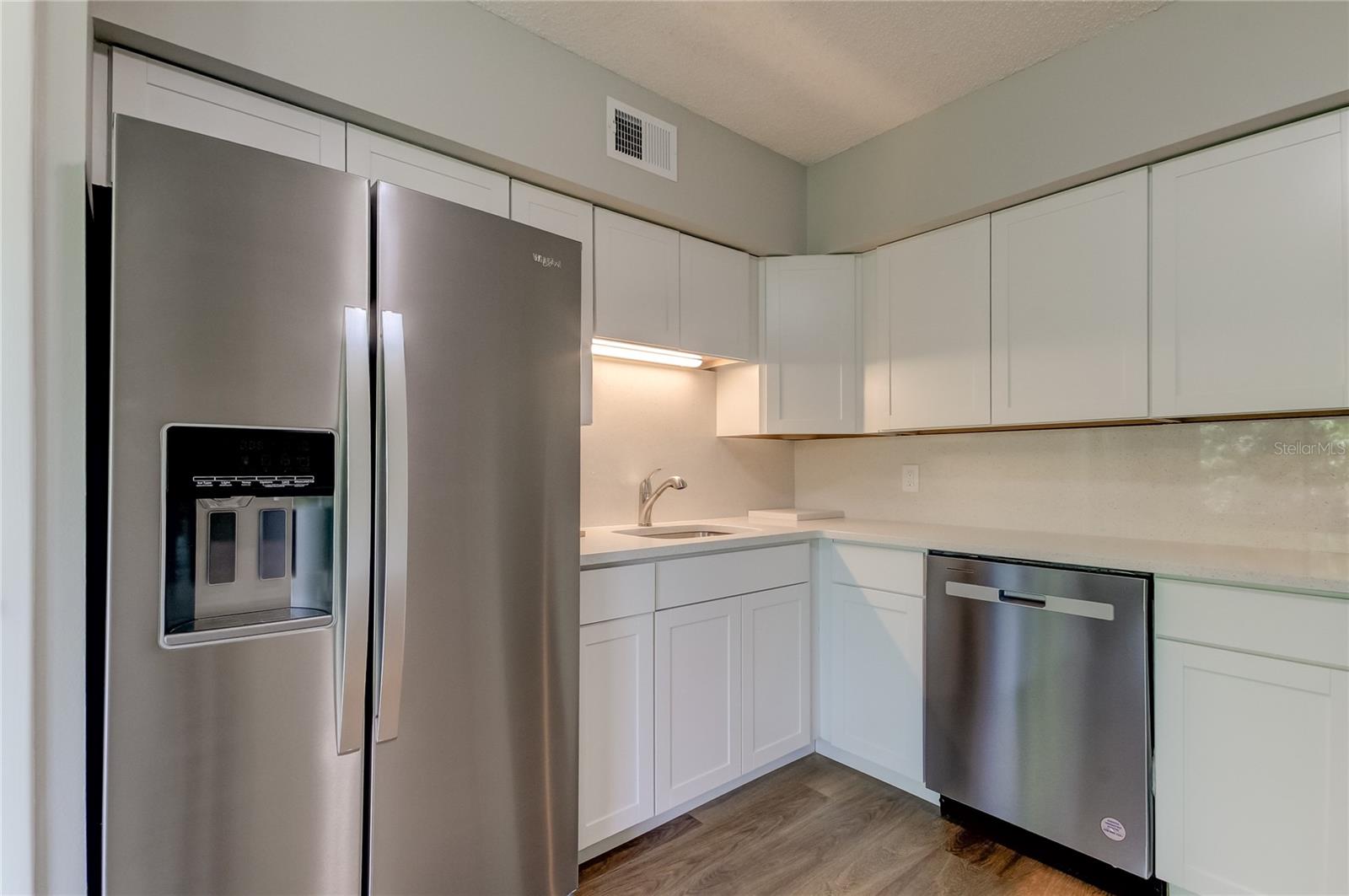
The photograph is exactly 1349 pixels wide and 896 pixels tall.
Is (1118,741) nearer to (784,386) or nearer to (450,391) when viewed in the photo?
(784,386)

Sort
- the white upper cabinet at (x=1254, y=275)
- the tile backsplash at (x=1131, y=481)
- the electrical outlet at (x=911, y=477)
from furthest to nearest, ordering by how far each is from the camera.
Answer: the electrical outlet at (x=911, y=477)
the tile backsplash at (x=1131, y=481)
the white upper cabinet at (x=1254, y=275)

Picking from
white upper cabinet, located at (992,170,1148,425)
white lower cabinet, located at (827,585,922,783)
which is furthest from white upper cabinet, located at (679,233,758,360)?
white lower cabinet, located at (827,585,922,783)

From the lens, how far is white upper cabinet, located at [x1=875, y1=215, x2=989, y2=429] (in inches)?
93.2

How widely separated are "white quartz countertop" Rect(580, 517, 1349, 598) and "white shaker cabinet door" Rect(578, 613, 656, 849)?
24cm

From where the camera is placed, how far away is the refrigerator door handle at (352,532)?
116 centimetres

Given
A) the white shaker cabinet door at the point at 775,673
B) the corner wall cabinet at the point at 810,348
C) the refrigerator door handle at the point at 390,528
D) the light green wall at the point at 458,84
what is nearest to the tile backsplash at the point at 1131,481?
the corner wall cabinet at the point at 810,348

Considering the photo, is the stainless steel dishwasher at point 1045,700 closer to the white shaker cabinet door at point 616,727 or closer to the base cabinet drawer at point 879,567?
the base cabinet drawer at point 879,567

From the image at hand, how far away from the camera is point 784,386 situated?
9.09ft

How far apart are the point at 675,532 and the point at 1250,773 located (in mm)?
1801

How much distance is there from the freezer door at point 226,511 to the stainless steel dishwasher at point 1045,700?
1.73 m

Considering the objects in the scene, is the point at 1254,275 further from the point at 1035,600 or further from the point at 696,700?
the point at 696,700

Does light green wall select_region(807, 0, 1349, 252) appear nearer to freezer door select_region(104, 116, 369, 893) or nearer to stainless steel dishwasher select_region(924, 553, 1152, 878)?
stainless steel dishwasher select_region(924, 553, 1152, 878)

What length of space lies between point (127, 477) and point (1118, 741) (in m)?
2.29

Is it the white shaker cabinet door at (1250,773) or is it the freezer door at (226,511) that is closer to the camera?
the freezer door at (226,511)
